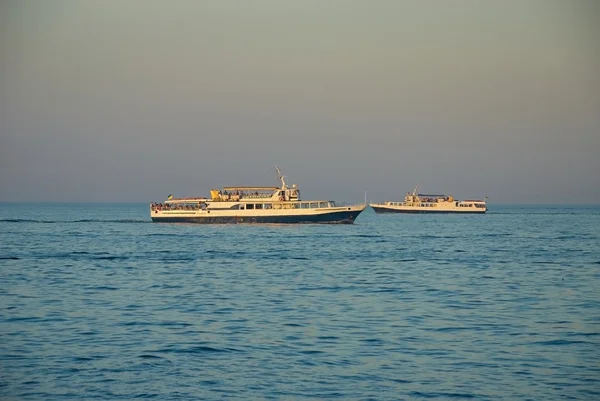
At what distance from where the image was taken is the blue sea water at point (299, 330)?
68.0 ft

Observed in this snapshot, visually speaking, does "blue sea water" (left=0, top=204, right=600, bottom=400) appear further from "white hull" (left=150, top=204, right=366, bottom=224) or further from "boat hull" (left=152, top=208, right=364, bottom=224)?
"boat hull" (left=152, top=208, right=364, bottom=224)

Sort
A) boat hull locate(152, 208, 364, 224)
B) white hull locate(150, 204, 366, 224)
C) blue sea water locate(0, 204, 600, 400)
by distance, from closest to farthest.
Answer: blue sea water locate(0, 204, 600, 400)
white hull locate(150, 204, 366, 224)
boat hull locate(152, 208, 364, 224)

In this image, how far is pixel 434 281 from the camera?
44.5 metres

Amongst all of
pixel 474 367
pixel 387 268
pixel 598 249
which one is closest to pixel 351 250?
pixel 387 268

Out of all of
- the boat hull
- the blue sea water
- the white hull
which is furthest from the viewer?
the boat hull

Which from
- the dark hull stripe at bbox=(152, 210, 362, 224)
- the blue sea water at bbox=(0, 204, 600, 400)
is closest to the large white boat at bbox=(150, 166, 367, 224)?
the dark hull stripe at bbox=(152, 210, 362, 224)

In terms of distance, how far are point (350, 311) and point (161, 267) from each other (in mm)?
23893

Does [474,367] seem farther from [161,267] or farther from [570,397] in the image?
[161,267]

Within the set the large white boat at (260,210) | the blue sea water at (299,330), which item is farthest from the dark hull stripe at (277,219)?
the blue sea water at (299,330)

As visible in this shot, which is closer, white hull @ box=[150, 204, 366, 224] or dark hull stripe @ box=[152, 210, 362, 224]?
white hull @ box=[150, 204, 366, 224]

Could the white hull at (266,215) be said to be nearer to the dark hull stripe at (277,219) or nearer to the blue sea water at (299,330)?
the dark hull stripe at (277,219)

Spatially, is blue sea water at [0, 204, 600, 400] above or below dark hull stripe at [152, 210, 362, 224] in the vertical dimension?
below

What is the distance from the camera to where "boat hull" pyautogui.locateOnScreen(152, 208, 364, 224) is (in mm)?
116938

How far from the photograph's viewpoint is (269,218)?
11750cm
